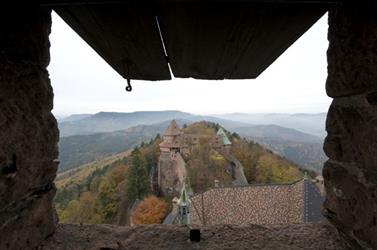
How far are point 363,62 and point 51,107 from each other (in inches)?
46.6

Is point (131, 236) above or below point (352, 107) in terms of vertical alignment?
below

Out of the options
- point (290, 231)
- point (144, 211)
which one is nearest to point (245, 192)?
point (144, 211)

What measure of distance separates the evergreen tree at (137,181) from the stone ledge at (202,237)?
29898mm

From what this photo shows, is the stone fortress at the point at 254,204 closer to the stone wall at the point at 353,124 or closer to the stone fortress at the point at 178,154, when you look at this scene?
the stone wall at the point at 353,124

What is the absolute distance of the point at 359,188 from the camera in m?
1.11

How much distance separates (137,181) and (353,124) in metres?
31.6

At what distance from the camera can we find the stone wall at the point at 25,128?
1.01 metres

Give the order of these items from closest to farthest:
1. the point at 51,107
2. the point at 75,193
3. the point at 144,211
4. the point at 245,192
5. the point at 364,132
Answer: the point at 364,132 → the point at 51,107 → the point at 245,192 → the point at 144,211 → the point at 75,193

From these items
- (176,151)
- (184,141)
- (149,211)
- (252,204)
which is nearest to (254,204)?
(252,204)

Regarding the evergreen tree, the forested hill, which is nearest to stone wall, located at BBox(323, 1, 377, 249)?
the forested hill

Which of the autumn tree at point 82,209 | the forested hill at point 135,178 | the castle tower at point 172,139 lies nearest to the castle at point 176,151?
the castle tower at point 172,139

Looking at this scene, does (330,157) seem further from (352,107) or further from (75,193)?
(75,193)

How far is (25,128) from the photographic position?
1.11 metres

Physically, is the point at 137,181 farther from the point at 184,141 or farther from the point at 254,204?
the point at 254,204
